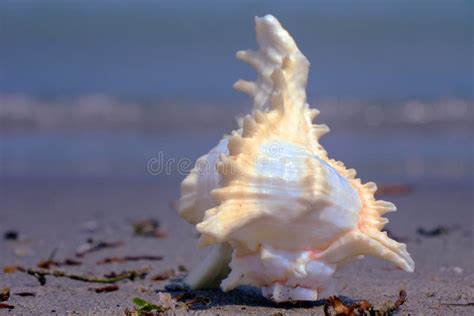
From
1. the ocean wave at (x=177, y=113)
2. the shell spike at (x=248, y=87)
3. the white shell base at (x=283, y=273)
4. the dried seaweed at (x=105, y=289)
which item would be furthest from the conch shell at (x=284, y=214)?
the ocean wave at (x=177, y=113)

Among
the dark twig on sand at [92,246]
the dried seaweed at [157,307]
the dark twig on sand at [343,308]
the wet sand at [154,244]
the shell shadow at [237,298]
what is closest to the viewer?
the dark twig on sand at [343,308]

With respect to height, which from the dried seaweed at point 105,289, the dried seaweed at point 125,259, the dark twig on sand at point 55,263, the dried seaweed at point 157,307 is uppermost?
the dried seaweed at point 125,259

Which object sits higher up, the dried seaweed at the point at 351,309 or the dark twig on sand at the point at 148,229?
the dark twig on sand at the point at 148,229

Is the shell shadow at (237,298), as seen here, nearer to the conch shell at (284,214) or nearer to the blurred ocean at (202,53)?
the conch shell at (284,214)

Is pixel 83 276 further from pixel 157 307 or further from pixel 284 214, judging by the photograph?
pixel 284 214

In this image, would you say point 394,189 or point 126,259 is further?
point 394,189

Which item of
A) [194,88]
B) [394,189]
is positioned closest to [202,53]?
[194,88]

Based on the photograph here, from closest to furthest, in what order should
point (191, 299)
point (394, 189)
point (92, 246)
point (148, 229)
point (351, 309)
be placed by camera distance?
point (351, 309)
point (191, 299)
point (92, 246)
point (148, 229)
point (394, 189)

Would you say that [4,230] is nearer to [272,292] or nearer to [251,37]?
[272,292]

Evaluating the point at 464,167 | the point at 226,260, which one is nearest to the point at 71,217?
the point at 226,260
